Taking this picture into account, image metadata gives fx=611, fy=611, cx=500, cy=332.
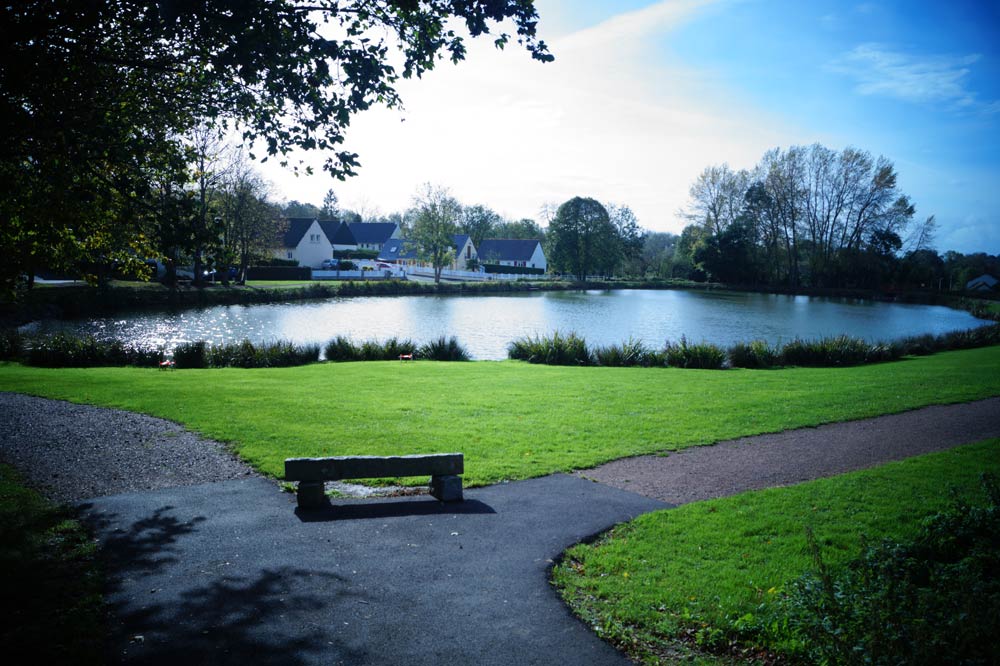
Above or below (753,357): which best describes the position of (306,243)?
above

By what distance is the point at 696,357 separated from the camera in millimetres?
24250

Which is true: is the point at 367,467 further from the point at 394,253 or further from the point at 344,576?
the point at 394,253

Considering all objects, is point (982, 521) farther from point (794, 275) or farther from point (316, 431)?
point (794, 275)

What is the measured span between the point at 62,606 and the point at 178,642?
1140 mm

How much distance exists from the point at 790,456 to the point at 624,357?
586 inches

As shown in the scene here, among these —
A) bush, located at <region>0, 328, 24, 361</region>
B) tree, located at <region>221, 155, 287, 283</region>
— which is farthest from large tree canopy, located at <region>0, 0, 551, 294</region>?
tree, located at <region>221, 155, 287, 283</region>

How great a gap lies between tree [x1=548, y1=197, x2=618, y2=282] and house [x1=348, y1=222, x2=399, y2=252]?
36072 mm

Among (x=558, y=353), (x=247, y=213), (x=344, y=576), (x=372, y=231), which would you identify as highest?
(x=372, y=231)

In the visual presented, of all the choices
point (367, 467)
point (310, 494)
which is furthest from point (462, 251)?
point (310, 494)

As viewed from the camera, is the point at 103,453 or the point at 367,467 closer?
the point at 367,467

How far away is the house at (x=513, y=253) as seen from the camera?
112 m

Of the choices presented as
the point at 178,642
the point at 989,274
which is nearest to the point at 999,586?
the point at 178,642

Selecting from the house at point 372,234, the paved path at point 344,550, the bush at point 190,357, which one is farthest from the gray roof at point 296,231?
the paved path at point 344,550

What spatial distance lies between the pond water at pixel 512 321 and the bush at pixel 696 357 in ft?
15.7
